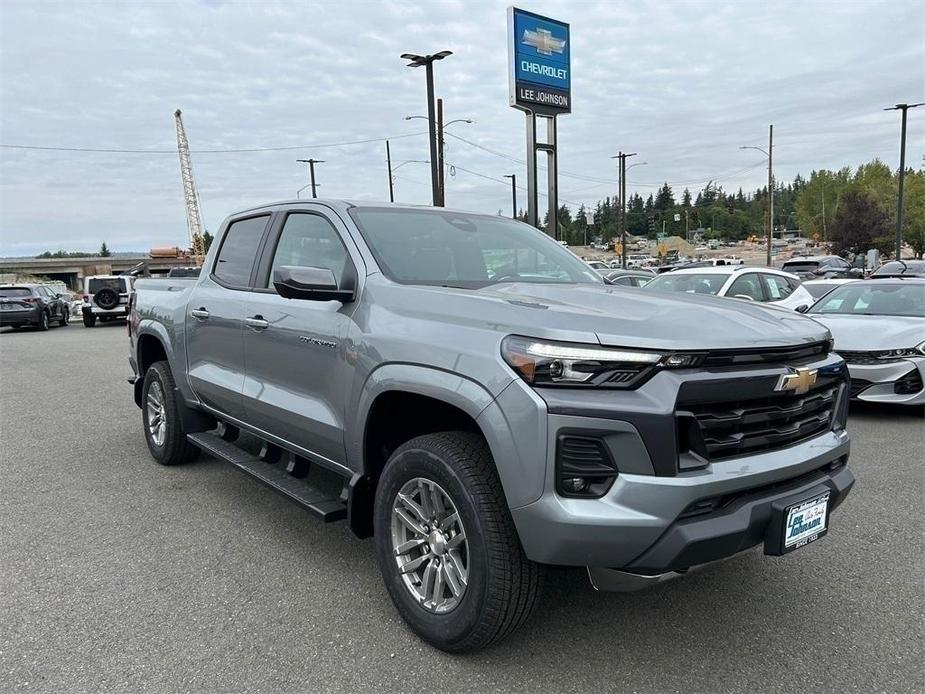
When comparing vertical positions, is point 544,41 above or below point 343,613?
above

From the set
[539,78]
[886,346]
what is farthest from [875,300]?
[539,78]

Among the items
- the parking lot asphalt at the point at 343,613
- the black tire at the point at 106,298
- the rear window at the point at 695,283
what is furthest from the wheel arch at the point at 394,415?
the black tire at the point at 106,298

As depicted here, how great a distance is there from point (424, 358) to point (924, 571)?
9.36ft

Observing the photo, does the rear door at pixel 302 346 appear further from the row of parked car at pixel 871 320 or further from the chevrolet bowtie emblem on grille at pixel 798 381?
the row of parked car at pixel 871 320

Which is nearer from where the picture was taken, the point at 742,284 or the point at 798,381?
the point at 798,381

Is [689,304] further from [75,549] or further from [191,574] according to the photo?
[75,549]

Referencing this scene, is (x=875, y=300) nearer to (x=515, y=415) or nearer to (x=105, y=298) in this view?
(x=515, y=415)

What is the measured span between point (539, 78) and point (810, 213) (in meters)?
107

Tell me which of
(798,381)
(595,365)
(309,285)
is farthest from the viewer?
(309,285)

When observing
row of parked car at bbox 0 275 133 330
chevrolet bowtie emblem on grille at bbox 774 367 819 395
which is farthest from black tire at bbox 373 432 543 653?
row of parked car at bbox 0 275 133 330

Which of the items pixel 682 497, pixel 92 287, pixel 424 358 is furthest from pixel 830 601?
pixel 92 287

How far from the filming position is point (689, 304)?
2.97 metres

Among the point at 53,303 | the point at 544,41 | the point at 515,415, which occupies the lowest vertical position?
the point at 53,303

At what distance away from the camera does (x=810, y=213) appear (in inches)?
4299
